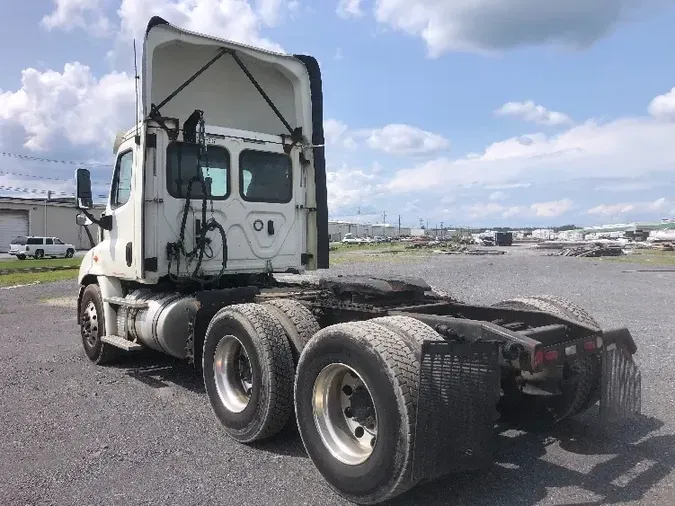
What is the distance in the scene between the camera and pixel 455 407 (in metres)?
3.54

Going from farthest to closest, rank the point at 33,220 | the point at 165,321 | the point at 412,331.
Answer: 1. the point at 33,220
2. the point at 165,321
3. the point at 412,331

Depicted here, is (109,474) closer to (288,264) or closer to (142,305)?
(142,305)

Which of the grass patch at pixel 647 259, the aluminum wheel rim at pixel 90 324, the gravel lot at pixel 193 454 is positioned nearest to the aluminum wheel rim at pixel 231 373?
the gravel lot at pixel 193 454

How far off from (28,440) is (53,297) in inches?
512

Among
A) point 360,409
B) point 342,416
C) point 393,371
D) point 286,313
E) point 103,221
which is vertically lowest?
point 342,416

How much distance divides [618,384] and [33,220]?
64.8 metres

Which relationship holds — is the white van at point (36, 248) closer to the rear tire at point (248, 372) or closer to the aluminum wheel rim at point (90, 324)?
the aluminum wheel rim at point (90, 324)

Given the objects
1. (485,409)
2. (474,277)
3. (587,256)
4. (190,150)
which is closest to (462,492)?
(485,409)

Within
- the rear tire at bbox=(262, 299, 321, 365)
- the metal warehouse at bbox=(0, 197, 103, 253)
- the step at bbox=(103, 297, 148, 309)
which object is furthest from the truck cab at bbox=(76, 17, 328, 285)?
the metal warehouse at bbox=(0, 197, 103, 253)

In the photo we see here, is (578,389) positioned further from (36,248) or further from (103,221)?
(36,248)

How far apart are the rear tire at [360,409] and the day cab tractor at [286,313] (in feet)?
0.04

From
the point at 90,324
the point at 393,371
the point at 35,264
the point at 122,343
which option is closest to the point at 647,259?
the point at 90,324

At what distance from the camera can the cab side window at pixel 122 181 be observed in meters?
7.23

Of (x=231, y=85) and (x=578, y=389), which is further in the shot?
(x=231, y=85)
